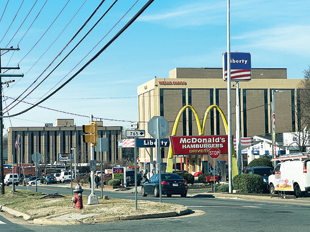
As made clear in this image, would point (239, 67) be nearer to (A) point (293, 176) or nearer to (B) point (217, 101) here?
(A) point (293, 176)

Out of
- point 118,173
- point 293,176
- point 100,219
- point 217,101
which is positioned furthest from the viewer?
point 217,101

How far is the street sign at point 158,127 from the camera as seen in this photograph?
16469mm

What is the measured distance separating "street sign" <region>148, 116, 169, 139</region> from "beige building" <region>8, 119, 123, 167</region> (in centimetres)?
11615

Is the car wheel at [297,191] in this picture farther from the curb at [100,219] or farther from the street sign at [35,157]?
the street sign at [35,157]

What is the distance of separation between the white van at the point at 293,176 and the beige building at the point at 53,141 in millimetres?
106814

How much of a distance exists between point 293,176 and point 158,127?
12.3 metres

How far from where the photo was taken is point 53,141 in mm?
136250

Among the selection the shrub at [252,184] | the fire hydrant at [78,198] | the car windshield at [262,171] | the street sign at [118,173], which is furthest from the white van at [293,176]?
the street sign at [118,173]

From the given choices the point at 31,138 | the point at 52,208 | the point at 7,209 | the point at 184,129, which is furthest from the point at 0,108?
the point at 31,138

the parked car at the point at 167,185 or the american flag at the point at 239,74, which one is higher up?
the american flag at the point at 239,74

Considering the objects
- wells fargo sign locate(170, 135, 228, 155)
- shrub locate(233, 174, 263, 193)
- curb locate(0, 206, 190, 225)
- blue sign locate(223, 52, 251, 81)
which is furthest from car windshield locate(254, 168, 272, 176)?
curb locate(0, 206, 190, 225)

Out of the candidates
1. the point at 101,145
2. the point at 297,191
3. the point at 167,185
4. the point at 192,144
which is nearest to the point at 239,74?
the point at 192,144

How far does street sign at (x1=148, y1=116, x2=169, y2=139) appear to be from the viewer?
1647cm

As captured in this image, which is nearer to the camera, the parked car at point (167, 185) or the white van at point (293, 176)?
the white van at point (293, 176)
